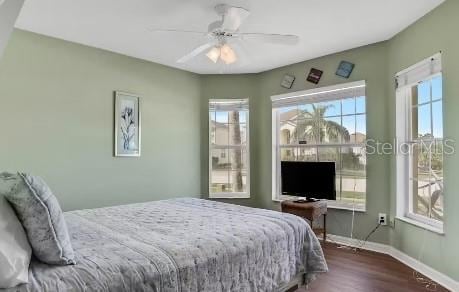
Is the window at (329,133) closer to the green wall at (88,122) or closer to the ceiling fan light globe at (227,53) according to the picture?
the green wall at (88,122)

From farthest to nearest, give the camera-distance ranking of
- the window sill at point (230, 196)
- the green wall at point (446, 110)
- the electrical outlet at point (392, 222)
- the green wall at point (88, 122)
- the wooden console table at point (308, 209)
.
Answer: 1. the window sill at point (230, 196)
2. the wooden console table at point (308, 209)
3. the electrical outlet at point (392, 222)
4. the green wall at point (88, 122)
5. the green wall at point (446, 110)

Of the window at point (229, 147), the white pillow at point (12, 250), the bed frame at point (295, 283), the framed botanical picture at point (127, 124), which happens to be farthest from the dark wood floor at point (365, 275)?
the framed botanical picture at point (127, 124)

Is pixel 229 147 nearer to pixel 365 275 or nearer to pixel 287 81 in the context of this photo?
pixel 287 81

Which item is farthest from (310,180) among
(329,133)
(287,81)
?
(287,81)

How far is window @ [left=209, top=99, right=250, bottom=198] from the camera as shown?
493 cm

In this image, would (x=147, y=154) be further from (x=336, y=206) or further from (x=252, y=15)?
(x=336, y=206)

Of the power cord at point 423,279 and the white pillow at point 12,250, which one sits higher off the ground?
the white pillow at point 12,250

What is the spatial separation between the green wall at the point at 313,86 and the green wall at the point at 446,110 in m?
A: 0.47

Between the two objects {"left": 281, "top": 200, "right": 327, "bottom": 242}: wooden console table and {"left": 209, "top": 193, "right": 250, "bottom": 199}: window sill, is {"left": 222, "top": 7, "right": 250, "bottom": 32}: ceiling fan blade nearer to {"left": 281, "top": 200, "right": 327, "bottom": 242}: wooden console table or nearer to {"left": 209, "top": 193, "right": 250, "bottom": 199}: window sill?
{"left": 281, "top": 200, "right": 327, "bottom": 242}: wooden console table

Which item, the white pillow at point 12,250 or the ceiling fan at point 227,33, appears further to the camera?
the ceiling fan at point 227,33

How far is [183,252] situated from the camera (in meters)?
1.67

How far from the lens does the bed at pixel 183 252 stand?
138 centimetres

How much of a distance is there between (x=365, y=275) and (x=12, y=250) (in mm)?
2865

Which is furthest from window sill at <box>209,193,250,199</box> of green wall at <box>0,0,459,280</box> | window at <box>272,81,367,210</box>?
window at <box>272,81,367,210</box>
